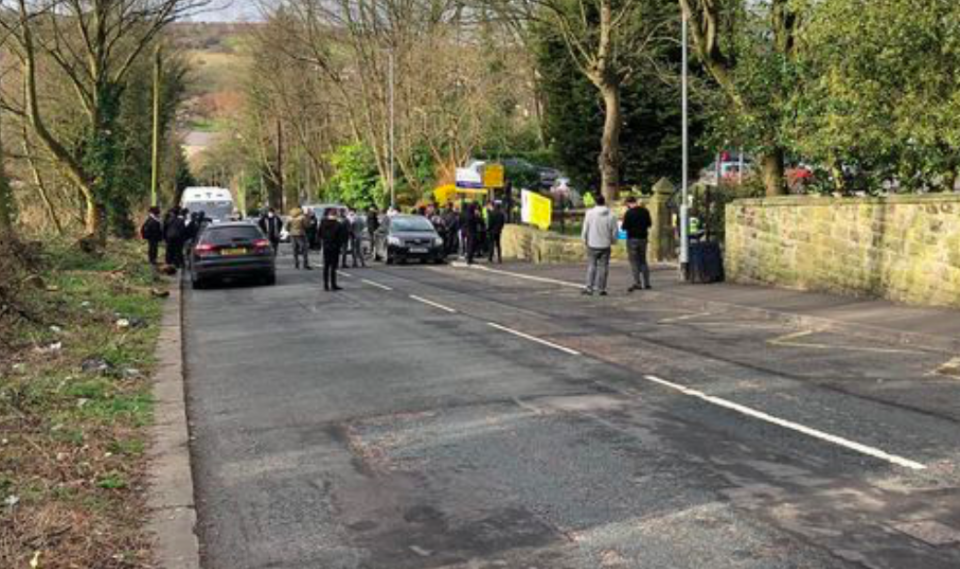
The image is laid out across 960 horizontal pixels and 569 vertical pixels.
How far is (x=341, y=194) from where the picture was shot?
62.4m

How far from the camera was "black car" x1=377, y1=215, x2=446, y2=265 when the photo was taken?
105ft

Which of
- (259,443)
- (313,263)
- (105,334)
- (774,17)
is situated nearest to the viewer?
(259,443)

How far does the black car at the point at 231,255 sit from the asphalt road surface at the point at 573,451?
9945 mm

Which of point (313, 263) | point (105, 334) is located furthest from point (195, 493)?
point (313, 263)

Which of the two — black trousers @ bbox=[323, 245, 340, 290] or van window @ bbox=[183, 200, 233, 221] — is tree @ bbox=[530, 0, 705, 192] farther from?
black trousers @ bbox=[323, 245, 340, 290]

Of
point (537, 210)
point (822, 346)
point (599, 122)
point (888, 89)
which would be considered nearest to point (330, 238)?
point (888, 89)

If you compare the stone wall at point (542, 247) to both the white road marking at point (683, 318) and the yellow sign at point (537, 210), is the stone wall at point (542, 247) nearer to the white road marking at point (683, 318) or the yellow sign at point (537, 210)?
the yellow sign at point (537, 210)

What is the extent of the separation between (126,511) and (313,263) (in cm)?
2771

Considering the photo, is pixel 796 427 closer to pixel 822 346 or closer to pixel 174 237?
pixel 822 346

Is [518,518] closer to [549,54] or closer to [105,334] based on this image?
[105,334]

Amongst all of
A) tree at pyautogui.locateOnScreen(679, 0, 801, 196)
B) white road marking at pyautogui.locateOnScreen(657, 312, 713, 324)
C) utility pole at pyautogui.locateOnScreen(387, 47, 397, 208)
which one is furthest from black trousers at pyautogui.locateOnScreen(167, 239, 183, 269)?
utility pole at pyautogui.locateOnScreen(387, 47, 397, 208)

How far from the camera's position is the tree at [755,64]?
68.2 feet

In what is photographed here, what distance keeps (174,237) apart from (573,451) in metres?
22.3

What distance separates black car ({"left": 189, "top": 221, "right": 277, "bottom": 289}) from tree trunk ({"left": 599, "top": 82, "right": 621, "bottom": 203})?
390 inches
